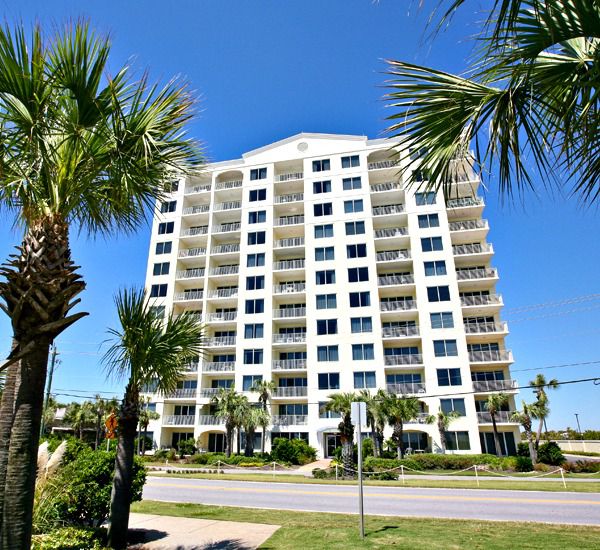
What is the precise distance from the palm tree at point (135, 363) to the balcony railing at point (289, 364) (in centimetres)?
3215

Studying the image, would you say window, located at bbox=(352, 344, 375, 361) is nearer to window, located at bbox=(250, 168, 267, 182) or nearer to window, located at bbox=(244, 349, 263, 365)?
window, located at bbox=(244, 349, 263, 365)

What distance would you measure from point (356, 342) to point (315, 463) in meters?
11.6

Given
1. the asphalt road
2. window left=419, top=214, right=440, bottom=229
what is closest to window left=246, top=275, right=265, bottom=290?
window left=419, top=214, right=440, bottom=229

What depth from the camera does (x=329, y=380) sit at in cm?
3934

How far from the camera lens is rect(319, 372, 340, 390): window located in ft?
128

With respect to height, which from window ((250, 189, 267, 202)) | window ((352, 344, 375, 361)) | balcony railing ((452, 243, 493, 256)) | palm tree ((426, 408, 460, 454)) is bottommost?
palm tree ((426, 408, 460, 454))

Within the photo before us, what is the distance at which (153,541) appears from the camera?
933cm

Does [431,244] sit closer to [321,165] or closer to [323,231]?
[323,231]

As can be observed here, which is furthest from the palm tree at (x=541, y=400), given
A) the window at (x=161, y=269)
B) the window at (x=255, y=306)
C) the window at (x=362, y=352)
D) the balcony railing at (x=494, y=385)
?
the window at (x=161, y=269)

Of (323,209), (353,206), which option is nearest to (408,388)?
(353,206)

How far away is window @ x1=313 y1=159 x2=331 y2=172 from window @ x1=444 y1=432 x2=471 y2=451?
3039 cm

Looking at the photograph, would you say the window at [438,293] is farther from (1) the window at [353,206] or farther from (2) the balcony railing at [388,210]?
(1) the window at [353,206]

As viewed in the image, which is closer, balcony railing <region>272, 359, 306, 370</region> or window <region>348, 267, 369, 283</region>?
balcony railing <region>272, 359, 306, 370</region>

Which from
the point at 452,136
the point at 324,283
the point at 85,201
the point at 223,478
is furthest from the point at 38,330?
the point at 324,283
